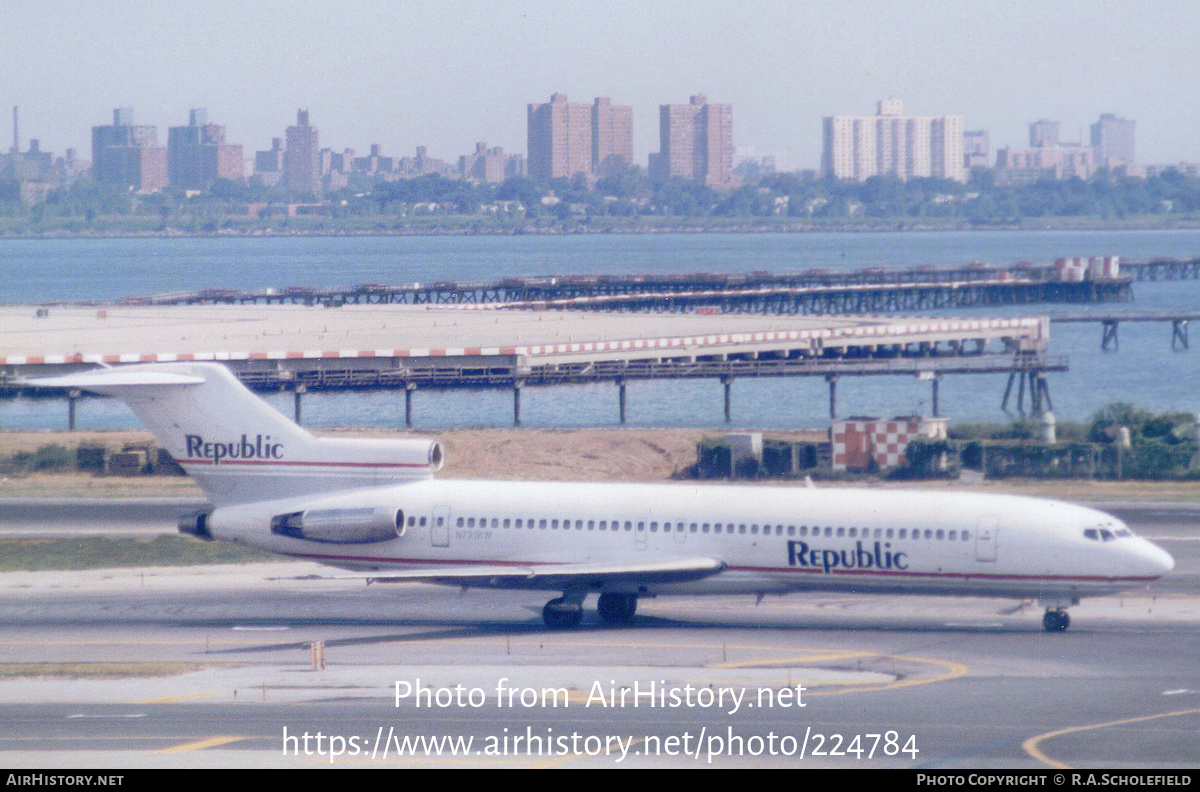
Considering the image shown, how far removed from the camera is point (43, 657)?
32.0 m

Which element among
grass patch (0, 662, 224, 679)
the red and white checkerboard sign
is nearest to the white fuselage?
grass patch (0, 662, 224, 679)

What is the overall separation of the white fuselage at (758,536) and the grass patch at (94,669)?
5685mm

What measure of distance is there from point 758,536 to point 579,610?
4.61 metres

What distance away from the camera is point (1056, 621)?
109ft

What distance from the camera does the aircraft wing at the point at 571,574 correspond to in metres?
33.5

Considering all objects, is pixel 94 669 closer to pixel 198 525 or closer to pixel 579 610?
pixel 198 525

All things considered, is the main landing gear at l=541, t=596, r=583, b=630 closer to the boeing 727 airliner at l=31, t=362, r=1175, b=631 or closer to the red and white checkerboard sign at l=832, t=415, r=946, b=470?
the boeing 727 airliner at l=31, t=362, r=1175, b=631

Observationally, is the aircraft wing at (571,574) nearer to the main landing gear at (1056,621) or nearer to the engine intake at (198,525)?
the engine intake at (198,525)

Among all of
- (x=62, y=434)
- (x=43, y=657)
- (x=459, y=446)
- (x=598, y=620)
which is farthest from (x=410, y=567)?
(x=62, y=434)

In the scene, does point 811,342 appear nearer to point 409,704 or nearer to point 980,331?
point 980,331

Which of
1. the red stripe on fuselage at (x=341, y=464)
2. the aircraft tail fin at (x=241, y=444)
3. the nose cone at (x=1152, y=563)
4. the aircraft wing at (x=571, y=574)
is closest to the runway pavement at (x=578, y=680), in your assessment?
the aircraft wing at (x=571, y=574)

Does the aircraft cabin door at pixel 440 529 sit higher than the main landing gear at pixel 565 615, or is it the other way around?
the aircraft cabin door at pixel 440 529

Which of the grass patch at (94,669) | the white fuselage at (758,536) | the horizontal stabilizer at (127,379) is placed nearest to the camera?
the grass patch at (94,669)

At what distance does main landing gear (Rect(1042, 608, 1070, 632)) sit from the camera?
1303 inches
